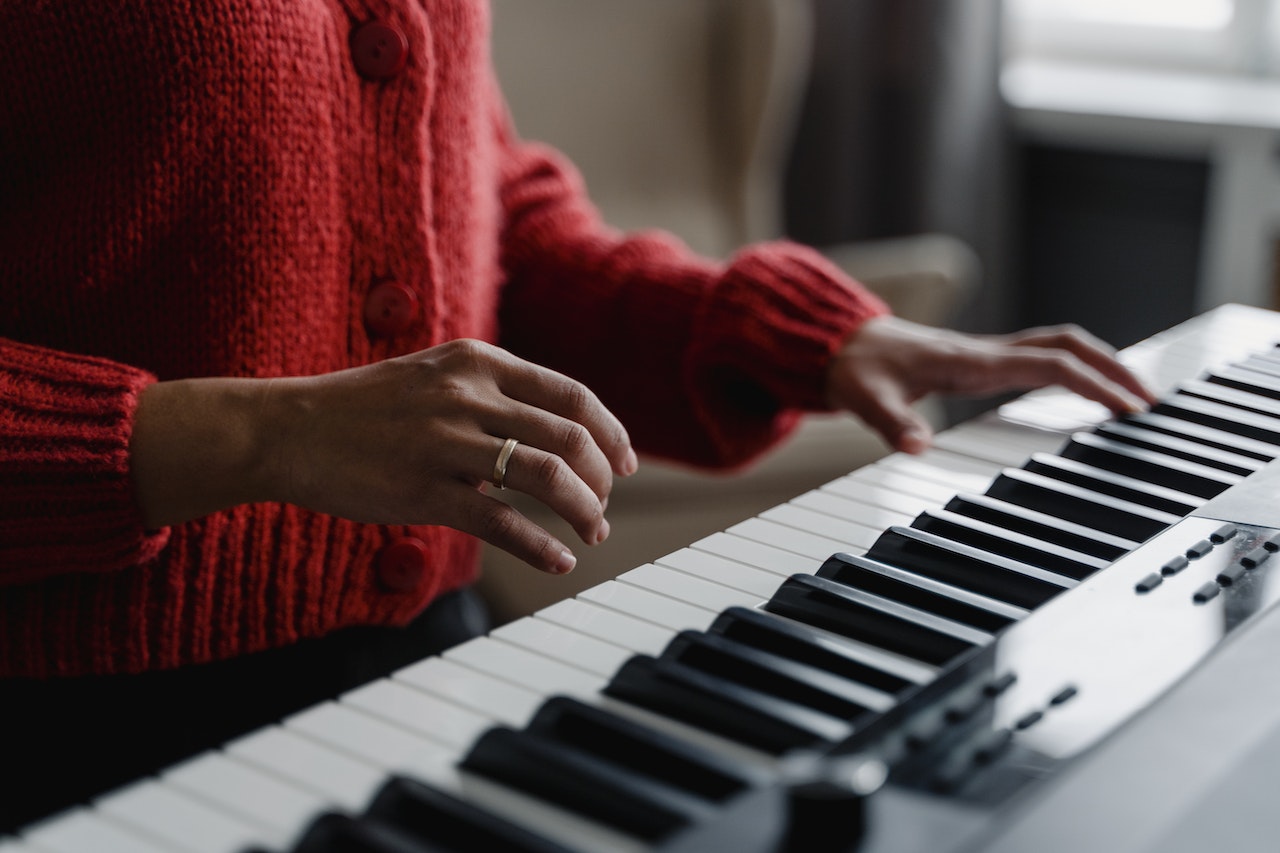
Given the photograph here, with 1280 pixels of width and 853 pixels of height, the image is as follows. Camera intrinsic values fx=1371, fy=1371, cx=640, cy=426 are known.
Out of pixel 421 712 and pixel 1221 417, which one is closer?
pixel 421 712

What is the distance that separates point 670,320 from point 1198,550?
47 centimetres

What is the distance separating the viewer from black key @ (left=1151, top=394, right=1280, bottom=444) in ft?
2.77

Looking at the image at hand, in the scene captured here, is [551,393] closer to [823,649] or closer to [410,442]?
[410,442]

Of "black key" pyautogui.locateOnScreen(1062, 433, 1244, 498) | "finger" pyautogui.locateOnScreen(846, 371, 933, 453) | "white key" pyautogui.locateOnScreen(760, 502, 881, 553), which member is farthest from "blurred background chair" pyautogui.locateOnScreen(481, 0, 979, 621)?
"white key" pyautogui.locateOnScreen(760, 502, 881, 553)

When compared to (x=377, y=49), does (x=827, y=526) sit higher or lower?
lower

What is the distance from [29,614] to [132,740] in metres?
0.11

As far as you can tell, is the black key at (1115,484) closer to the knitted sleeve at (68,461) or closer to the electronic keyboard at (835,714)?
the electronic keyboard at (835,714)

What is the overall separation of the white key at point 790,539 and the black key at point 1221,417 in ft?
1.02

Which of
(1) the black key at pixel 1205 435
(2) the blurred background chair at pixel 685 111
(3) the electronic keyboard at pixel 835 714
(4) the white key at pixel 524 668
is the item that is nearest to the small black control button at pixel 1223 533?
(3) the electronic keyboard at pixel 835 714

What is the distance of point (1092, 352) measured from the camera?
929mm

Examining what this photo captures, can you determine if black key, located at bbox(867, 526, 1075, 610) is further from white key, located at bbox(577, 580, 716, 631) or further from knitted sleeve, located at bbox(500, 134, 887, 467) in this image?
knitted sleeve, located at bbox(500, 134, 887, 467)

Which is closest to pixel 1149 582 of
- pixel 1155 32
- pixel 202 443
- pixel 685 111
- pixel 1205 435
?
pixel 1205 435

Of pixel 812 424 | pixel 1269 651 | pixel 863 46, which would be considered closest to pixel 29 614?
pixel 1269 651

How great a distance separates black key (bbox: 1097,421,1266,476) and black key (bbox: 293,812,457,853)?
0.53 m
